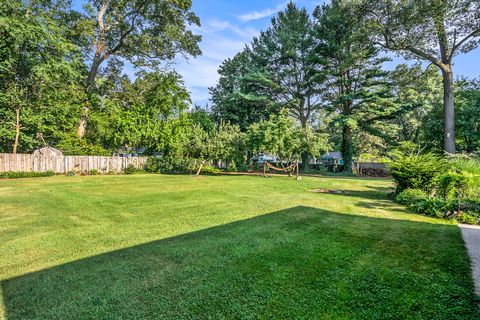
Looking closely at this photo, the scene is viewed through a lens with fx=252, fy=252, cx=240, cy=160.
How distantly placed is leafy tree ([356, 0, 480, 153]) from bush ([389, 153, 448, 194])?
9.30 meters

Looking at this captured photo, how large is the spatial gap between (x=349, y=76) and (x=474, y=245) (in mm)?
23147

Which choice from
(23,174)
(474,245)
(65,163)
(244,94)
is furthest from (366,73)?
(23,174)

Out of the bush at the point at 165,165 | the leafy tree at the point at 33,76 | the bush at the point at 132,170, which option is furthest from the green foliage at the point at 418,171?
the leafy tree at the point at 33,76

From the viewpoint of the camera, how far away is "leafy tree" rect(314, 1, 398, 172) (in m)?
20.7

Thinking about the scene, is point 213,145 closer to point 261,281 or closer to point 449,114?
point 261,281

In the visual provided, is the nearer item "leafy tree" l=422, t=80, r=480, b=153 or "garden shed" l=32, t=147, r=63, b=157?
"leafy tree" l=422, t=80, r=480, b=153

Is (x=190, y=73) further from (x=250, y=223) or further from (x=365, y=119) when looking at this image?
(x=250, y=223)

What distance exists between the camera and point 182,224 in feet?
15.9

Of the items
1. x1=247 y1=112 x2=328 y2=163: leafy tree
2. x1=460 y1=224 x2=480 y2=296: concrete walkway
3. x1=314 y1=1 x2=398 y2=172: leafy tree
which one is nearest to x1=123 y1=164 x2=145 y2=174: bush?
x1=247 y1=112 x2=328 y2=163: leafy tree

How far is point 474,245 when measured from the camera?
367 cm

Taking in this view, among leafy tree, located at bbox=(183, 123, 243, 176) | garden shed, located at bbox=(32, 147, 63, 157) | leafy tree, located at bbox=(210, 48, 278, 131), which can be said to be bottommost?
garden shed, located at bbox=(32, 147, 63, 157)

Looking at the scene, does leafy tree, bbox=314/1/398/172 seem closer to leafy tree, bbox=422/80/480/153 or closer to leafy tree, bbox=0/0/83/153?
leafy tree, bbox=422/80/480/153

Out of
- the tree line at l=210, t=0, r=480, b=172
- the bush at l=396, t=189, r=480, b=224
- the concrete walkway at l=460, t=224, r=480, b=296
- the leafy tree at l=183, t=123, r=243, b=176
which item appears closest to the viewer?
the concrete walkway at l=460, t=224, r=480, b=296

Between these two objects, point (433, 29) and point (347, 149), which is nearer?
point (433, 29)
